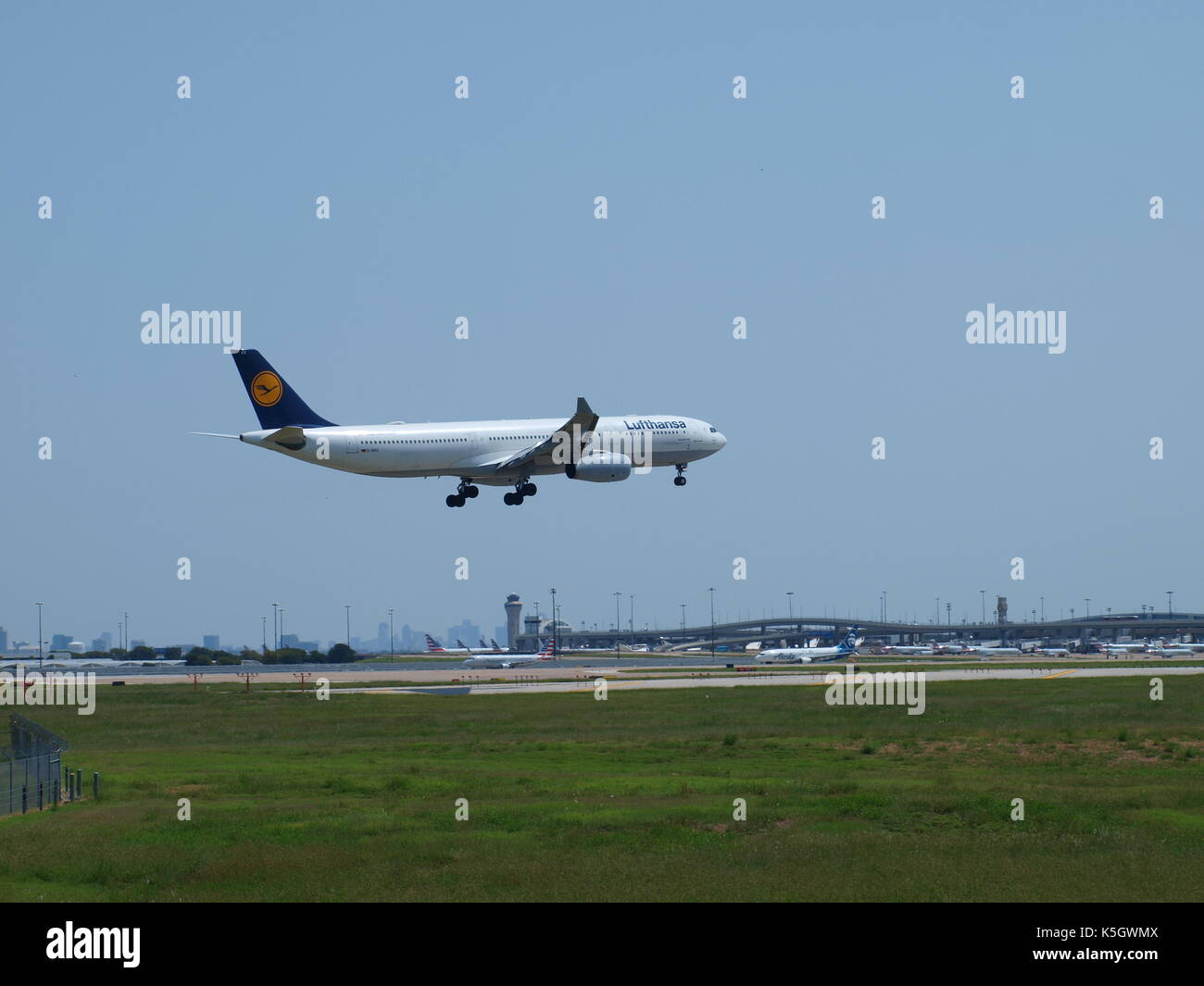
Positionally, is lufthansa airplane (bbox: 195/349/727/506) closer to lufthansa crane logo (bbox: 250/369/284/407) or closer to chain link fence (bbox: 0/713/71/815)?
lufthansa crane logo (bbox: 250/369/284/407)

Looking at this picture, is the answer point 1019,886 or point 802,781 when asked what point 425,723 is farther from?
point 1019,886

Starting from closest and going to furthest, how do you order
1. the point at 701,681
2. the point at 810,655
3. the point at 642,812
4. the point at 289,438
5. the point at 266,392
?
1. the point at 642,812
2. the point at 289,438
3. the point at 266,392
4. the point at 701,681
5. the point at 810,655

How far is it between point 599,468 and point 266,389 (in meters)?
18.1

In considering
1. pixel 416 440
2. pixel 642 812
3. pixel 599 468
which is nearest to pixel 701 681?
pixel 599 468

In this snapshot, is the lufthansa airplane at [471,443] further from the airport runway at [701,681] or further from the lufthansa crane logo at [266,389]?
the airport runway at [701,681]

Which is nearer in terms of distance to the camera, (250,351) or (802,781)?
(802,781)

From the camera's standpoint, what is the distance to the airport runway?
288ft

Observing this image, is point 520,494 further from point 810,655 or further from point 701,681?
point 810,655

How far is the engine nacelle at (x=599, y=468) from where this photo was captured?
73731mm

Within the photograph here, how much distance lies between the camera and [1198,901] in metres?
23.3

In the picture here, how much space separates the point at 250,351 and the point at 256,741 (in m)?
23.7

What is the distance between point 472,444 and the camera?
242 ft

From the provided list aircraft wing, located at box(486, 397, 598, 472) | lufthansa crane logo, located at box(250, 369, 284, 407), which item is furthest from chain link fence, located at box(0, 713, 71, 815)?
aircraft wing, located at box(486, 397, 598, 472)
